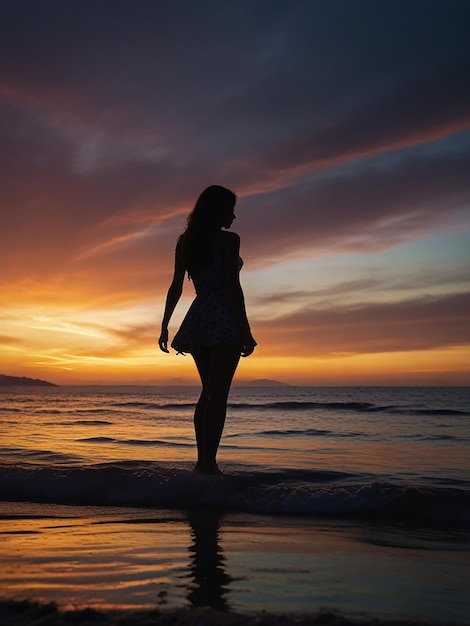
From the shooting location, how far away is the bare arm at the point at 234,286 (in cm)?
440

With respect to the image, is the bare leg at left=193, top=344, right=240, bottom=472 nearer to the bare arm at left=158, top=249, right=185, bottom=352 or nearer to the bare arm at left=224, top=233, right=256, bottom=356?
the bare arm at left=224, top=233, right=256, bottom=356

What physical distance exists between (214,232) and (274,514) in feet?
6.79

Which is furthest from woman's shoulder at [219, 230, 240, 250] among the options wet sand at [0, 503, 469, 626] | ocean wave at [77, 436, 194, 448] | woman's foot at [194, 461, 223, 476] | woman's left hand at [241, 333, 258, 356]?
ocean wave at [77, 436, 194, 448]

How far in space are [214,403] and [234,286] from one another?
0.89m

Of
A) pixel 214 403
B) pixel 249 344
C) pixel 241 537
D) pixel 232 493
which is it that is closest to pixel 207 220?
pixel 249 344

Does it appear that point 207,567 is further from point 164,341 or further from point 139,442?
point 139,442

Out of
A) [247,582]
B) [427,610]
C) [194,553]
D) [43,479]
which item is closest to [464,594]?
[427,610]

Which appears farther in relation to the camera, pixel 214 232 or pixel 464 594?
pixel 214 232

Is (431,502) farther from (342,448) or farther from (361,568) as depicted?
(342,448)

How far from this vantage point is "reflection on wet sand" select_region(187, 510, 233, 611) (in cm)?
186

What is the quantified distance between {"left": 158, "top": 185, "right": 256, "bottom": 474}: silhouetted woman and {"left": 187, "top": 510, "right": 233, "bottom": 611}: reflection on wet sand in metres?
0.97

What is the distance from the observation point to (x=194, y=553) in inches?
100

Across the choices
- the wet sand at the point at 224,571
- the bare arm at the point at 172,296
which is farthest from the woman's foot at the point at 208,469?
the bare arm at the point at 172,296

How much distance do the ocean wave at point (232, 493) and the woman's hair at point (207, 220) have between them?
164 cm
